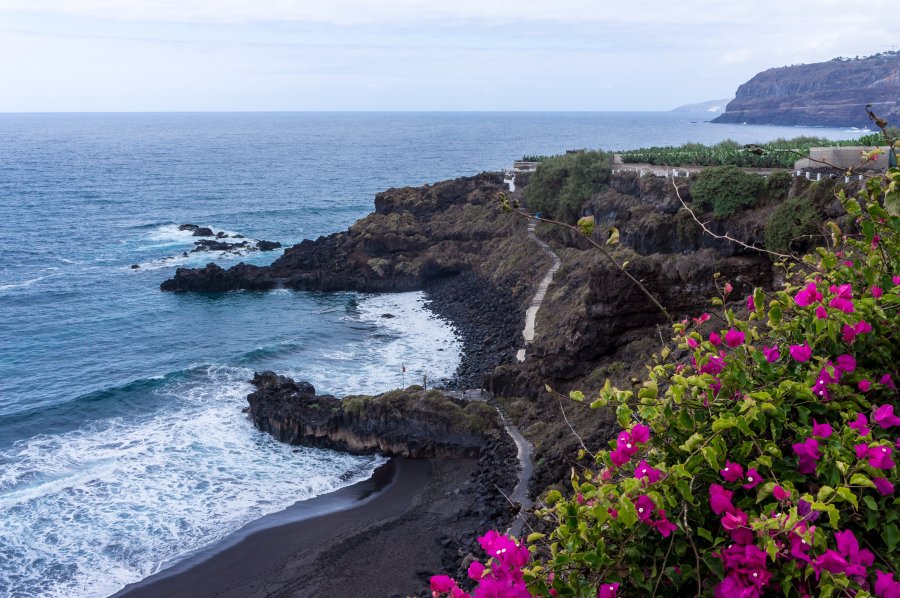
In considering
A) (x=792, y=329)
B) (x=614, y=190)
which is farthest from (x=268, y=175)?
→ (x=792, y=329)

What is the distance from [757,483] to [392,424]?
89.2 feet

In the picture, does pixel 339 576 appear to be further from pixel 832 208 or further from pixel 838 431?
pixel 832 208

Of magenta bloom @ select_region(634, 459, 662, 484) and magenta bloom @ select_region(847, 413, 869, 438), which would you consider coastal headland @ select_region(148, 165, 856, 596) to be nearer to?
magenta bloom @ select_region(634, 459, 662, 484)

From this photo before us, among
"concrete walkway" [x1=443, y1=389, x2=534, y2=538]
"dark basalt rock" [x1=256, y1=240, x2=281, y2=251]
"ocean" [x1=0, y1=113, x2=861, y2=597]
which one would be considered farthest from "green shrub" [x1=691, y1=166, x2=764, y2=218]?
"dark basalt rock" [x1=256, y1=240, x2=281, y2=251]

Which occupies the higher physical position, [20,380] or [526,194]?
[526,194]

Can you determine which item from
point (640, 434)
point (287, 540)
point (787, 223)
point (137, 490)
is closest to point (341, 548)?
point (287, 540)

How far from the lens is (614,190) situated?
166 ft

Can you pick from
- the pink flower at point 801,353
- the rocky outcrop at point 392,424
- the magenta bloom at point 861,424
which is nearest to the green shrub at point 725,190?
the rocky outcrop at point 392,424

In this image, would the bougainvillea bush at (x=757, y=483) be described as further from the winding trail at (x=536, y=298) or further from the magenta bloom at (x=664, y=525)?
the winding trail at (x=536, y=298)

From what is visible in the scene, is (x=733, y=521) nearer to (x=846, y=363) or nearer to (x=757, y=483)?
(x=757, y=483)

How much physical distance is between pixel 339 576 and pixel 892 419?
20475 millimetres

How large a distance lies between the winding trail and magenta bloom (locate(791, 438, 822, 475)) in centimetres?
3245

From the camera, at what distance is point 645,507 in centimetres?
485

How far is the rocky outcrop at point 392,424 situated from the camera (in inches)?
1200
